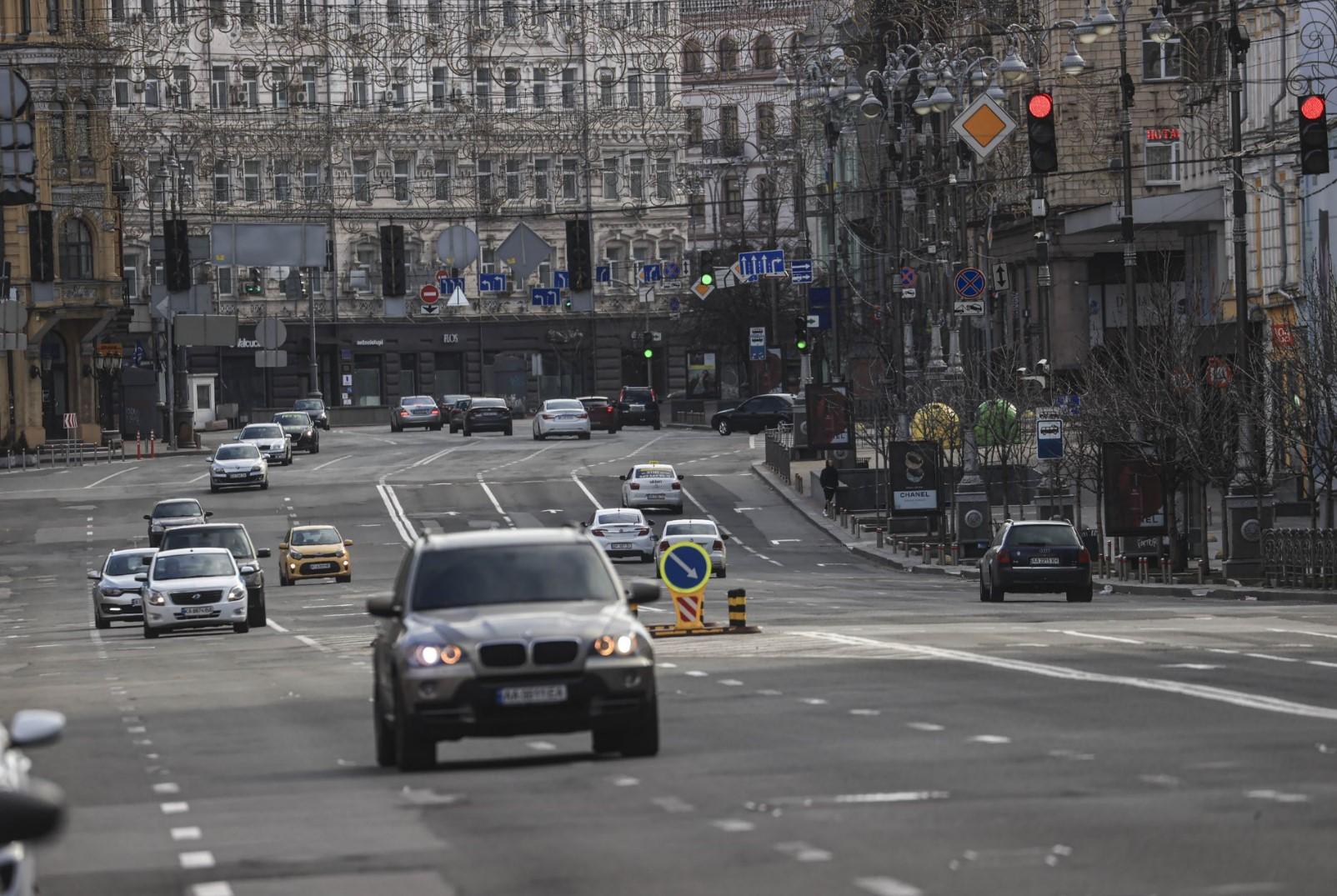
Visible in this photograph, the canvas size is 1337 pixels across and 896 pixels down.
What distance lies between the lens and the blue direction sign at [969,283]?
50.4 m

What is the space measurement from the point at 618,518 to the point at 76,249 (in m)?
48.1

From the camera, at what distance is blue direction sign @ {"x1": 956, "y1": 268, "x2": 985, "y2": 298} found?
5044 cm

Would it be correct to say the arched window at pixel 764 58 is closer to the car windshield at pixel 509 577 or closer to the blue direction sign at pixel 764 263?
the blue direction sign at pixel 764 263

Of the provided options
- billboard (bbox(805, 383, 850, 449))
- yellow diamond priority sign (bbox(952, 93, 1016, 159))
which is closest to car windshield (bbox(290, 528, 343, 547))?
yellow diamond priority sign (bbox(952, 93, 1016, 159))

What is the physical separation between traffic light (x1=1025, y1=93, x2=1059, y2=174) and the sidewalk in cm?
1245

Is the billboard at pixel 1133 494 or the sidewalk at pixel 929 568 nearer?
the sidewalk at pixel 929 568

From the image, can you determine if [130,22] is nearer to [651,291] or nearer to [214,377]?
[214,377]

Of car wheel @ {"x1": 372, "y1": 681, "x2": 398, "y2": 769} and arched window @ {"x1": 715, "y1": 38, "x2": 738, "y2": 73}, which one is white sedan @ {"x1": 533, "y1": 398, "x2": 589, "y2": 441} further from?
car wheel @ {"x1": 372, "y1": 681, "x2": 398, "y2": 769}

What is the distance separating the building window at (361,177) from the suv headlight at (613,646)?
347ft

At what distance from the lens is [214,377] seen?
117 metres

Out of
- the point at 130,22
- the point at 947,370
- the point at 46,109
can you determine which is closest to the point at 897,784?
the point at 947,370

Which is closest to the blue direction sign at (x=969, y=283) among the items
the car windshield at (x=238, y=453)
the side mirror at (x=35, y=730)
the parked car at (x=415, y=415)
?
the car windshield at (x=238, y=453)

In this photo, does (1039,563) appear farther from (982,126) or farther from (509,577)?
(509,577)

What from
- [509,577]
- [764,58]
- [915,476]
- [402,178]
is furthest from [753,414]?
[509,577]
